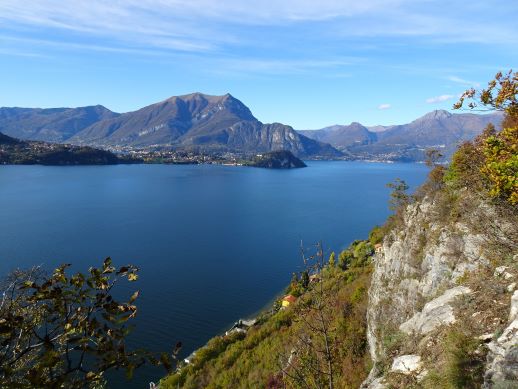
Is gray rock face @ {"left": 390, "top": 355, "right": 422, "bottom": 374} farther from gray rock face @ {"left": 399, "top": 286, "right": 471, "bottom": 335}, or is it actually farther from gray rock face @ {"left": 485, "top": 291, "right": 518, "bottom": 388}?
gray rock face @ {"left": 485, "top": 291, "right": 518, "bottom": 388}

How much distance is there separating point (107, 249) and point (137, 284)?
16.1 m

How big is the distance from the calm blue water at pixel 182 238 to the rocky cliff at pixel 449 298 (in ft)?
19.7

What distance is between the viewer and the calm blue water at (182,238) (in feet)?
129

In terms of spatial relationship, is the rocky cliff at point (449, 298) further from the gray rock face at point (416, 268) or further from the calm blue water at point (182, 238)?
the calm blue water at point (182, 238)

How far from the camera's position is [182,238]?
67.9m

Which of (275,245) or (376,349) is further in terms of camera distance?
(275,245)

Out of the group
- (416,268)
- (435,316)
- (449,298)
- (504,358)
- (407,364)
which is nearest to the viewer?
(504,358)

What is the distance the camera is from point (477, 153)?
1386 centimetres

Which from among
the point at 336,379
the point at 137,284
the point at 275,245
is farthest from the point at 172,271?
the point at 336,379

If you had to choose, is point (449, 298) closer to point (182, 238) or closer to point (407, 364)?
point (407, 364)

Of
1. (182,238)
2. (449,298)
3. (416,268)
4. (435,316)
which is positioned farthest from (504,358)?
(182,238)

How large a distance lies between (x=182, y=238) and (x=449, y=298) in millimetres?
60312

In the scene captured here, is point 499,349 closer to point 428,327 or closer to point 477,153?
point 428,327

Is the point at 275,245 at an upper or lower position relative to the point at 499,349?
lower
